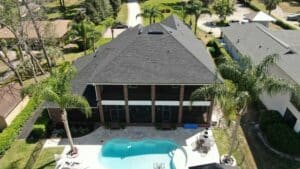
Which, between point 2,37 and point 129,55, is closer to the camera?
point 129,55

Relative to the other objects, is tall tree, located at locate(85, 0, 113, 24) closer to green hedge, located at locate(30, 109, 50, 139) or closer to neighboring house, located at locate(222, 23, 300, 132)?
neighboring house, located at locate(222, 23, 300, 132)

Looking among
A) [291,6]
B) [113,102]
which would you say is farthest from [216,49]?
[291,6]

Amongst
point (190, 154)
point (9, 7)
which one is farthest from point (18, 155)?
point (9, 7)

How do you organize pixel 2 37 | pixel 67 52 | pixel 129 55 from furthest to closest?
pixel 2 37 < pixel 67 52 < pixel 129 55

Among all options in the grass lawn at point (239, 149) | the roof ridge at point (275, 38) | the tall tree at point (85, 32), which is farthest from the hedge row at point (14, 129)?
the roof ridge at point (275, 38)

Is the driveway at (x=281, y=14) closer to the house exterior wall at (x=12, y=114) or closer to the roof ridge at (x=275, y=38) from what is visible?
the roof ridge at (x=275, y=38)

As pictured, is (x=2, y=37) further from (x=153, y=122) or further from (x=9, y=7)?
(x=153, y=122)

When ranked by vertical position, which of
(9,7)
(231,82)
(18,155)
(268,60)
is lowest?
(18,155)
